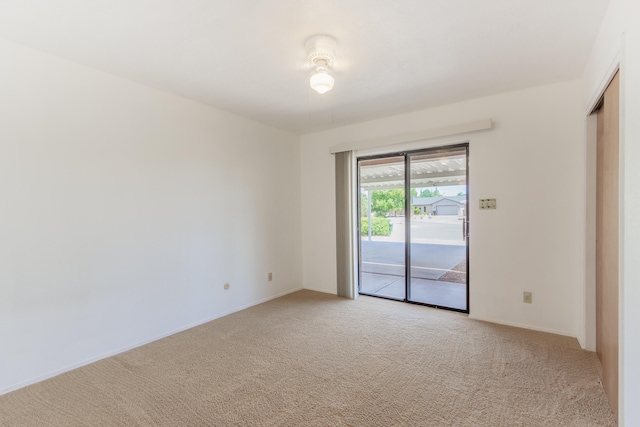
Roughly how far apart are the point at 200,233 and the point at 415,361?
259 cm

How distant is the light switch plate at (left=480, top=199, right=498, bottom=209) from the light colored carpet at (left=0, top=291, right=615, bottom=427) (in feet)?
4.27

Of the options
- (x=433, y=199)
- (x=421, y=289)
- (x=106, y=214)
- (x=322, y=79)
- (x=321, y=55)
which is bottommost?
(x=421, y=289)

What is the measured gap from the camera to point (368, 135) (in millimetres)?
4254

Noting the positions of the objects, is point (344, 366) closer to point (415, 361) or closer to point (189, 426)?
point (415, 361)

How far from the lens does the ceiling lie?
1887mm

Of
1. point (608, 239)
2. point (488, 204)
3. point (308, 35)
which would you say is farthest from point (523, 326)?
point (308, 35)

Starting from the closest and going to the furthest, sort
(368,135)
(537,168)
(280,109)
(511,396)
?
(511,396) < (537,168) < (280,109) < (368,135)

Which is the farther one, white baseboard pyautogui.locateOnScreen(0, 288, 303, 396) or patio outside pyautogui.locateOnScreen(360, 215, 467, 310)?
patio outside pyautogui.locateOnScreen(360, 215, 467, 310)

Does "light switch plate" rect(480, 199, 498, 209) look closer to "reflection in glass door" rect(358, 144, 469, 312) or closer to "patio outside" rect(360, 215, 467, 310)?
→ "reflection in glass door" rect(358, 144, 469, 312)

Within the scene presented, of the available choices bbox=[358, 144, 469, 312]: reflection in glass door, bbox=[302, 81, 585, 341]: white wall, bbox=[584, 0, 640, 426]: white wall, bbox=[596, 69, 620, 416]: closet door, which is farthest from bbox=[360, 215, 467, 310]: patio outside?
bbox=[584, 0, 640, 426]: white wall

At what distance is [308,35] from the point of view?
84.7 inches

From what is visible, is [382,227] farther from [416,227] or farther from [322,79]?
[322,79]

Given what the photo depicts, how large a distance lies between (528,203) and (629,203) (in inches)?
72.0

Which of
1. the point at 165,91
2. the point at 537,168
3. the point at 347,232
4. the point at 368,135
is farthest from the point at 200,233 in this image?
the point at 537,168
